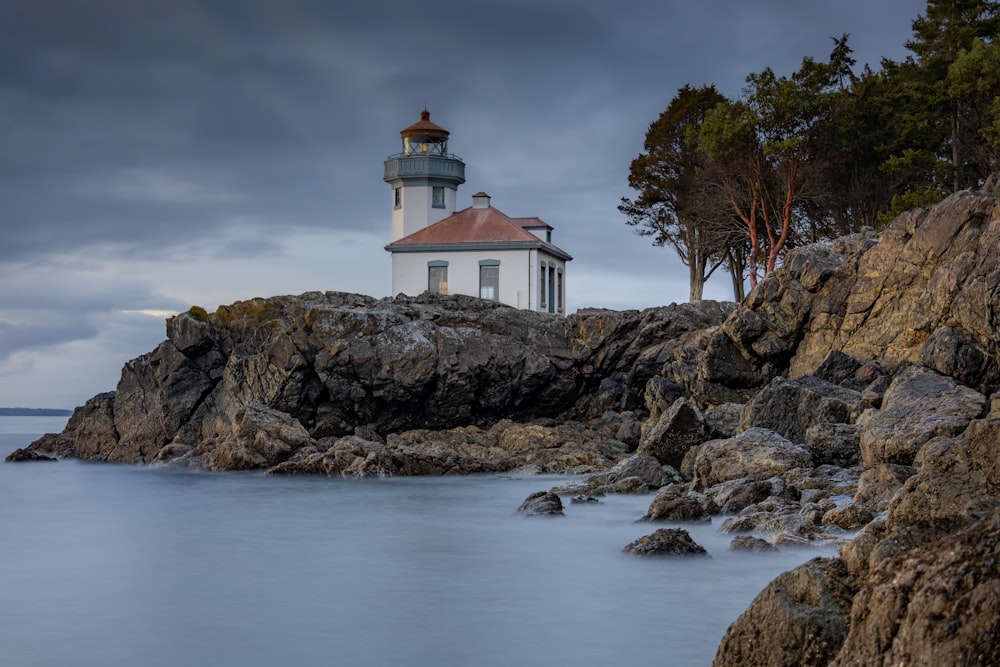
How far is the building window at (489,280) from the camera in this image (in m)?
41.1

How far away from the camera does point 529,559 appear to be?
11.9m

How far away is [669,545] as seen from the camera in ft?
34.6

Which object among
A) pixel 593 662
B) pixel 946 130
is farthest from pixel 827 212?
pixel 593 662

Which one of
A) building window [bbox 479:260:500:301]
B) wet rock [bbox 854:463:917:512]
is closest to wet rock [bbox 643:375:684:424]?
wet rock [bbox 854:463:917:512]

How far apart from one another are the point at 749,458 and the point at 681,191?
86.1ft

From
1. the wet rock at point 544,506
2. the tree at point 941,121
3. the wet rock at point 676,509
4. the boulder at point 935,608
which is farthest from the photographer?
the tree at point 941,121

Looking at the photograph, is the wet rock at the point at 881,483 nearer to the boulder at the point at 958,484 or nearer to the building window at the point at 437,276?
the boulder at the point at 958,484

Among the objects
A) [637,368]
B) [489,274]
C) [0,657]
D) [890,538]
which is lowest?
[0,657]

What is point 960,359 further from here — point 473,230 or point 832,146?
point 473,230

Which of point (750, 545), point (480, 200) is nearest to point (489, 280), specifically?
point (480, 200)

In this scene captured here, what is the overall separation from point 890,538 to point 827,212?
1400 inches

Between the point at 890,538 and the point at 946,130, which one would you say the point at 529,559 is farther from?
the point at 946,130

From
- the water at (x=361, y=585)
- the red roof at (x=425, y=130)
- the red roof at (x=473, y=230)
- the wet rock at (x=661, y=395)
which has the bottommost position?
the water at (x=361, y=585)

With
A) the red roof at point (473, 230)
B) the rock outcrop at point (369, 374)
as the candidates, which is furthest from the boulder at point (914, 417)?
the red roof at point (473, 230)
